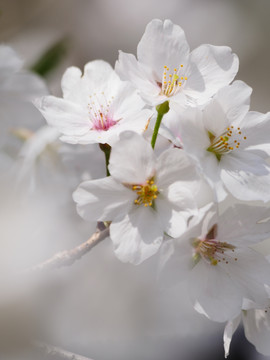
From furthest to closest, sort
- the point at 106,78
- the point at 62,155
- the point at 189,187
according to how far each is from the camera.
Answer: the point at 62,155 < the point at 106,78 < the point at 189,187

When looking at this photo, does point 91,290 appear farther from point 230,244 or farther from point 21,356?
point 230,244

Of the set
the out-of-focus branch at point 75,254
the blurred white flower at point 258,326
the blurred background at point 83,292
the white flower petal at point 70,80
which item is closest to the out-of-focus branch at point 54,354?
the blurred background at point 83,292

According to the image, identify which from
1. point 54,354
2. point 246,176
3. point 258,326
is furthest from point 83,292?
point 246,176

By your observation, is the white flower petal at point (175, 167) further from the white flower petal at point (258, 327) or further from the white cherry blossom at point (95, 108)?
the white flower petal at point (258, 327)

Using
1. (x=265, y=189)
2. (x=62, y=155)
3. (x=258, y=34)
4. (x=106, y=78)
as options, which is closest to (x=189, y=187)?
(x=265, y=189)

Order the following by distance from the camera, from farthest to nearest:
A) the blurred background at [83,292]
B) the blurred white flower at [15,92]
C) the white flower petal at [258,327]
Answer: the blurred background at [83,292]
the blurred white flower at [15,92]
the white flower petal at [258,327]

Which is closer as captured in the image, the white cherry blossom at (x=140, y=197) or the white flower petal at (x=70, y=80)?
the white cherry blossom at (x=140, y=197)

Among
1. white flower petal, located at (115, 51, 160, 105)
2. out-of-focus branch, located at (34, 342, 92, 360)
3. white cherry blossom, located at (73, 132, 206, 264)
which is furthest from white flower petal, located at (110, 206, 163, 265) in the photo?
out-of-focus branch, located at (34, 342, 92, 360)
